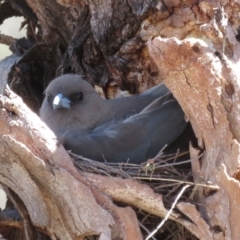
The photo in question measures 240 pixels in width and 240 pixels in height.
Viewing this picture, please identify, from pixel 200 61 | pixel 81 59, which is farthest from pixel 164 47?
pixel 81 59

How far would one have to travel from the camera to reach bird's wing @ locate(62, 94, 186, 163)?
13.4 feet

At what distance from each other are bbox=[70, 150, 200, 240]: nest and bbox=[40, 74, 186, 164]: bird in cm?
18

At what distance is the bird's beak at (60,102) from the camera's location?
14.6 ft

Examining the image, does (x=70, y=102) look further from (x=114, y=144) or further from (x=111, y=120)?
(x=114, y=144)

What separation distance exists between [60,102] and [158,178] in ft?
3.40

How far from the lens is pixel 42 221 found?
3.73 m

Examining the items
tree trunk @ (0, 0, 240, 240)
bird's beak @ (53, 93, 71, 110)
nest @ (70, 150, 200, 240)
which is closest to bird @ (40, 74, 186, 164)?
bird's beak @ (53, 93, 71, 110)

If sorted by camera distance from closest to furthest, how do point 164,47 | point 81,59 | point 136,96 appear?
point 164,47 < point 136,96 < point 81,59

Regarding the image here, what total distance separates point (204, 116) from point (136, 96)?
39.2 inches

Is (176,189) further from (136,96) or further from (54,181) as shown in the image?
(136,96)

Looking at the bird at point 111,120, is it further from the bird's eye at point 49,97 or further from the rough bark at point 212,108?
the rough bark at point 212,108

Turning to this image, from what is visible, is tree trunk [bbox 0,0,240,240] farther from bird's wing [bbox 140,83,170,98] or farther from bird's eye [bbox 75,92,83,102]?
bird's eye [bbox 75,92,83,102]

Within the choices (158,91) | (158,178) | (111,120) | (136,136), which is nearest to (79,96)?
(111,120)

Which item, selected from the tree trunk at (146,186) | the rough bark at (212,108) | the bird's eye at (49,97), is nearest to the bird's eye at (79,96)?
the bird's eye at (49,97)
